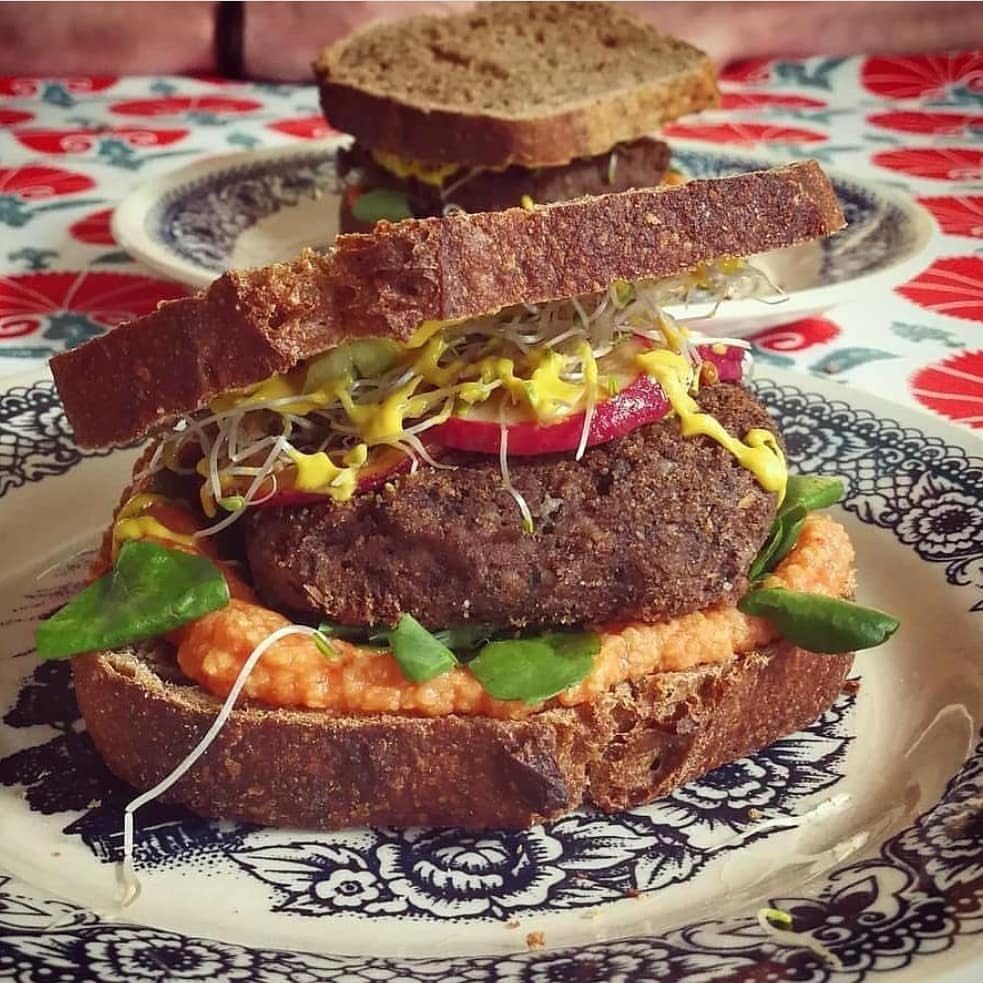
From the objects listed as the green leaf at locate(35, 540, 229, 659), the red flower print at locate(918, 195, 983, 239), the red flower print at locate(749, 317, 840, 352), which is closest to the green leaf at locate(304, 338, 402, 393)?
the green leaf at locate(35, 540, 229, 659)

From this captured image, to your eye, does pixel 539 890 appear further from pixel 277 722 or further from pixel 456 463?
pixel 456 463

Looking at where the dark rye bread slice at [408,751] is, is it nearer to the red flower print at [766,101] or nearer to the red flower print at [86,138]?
the red flower print at [86,138]

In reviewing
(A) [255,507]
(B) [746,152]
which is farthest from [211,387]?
(B) [746,152]

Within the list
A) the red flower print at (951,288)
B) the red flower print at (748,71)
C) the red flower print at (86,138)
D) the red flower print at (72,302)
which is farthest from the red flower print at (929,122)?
the red flower print at (72,302)

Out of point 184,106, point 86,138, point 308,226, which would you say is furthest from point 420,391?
point 184,106

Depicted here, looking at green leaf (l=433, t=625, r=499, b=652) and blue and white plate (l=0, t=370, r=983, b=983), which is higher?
green leaf (l=433, t=625, r=499, b=652)

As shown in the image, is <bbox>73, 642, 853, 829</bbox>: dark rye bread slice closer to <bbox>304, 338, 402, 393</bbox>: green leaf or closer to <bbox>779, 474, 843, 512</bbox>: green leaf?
<bbox>779, 474, 843, 512</bbox>: green leaf
